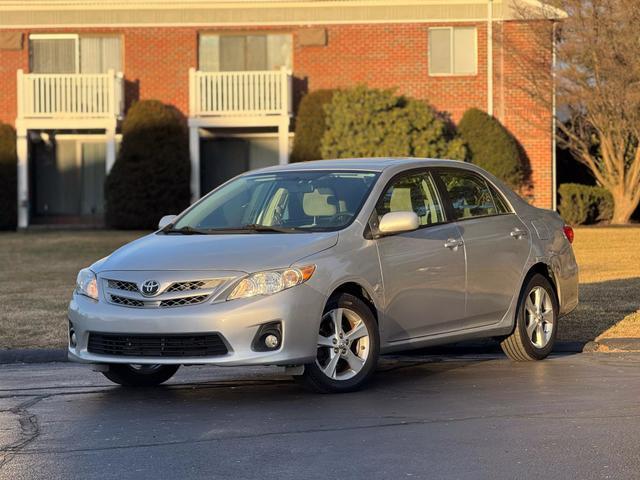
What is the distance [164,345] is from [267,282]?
2.52ft

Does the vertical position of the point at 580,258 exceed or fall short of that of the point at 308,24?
it falls short

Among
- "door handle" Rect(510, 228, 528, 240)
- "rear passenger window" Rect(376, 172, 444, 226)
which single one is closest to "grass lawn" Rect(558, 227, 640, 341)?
"door handle" Rect(510, 228, 528, 240)

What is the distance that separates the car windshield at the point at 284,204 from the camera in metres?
9.25

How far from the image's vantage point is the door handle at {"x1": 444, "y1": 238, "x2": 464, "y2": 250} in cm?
959

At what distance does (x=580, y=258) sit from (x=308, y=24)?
49.5 ft

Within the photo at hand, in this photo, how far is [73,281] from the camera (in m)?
18.0

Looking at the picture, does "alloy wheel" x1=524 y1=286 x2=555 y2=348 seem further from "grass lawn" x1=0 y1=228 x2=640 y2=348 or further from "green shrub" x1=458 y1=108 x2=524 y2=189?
"green shrub" x1=458 y1=108 x2=524 y2=189

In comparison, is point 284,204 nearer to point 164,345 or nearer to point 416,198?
point 416,198

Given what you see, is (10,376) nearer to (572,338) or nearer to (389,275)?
(389,275)

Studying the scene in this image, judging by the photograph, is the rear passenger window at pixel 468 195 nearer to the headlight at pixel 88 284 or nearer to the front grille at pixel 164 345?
the front grille at pixel 164 345

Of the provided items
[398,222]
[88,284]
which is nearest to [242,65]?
[398,222]

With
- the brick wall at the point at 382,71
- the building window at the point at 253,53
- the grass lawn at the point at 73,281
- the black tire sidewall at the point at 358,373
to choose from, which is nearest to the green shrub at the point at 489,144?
the brick wall at the point at 382,71

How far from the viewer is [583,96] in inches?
1262

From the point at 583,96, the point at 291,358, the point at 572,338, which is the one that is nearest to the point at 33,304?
the point at 572,338
